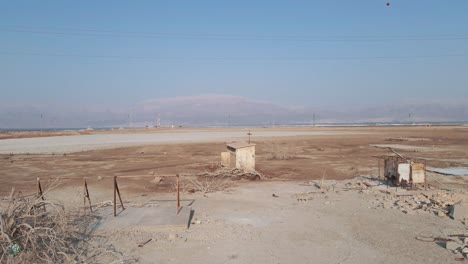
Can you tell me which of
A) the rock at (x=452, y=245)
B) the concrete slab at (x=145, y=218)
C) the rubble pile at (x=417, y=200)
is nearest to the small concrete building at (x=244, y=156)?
the rubble pile at (x=417, y=200)

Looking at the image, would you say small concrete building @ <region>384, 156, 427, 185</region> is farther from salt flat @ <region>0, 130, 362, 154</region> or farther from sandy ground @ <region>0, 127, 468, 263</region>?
salt flat @ <region>0, 130, 362, 154</region>

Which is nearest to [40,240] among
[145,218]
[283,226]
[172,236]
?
[172,236]

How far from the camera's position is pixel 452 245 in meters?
6.77

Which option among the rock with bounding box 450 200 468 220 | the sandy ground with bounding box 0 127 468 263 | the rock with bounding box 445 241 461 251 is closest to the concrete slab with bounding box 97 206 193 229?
the sandy ground with bounding box 0 127 468 263

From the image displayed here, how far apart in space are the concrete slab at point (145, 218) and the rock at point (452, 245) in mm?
5295

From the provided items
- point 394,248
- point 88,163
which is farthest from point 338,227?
point 88,163

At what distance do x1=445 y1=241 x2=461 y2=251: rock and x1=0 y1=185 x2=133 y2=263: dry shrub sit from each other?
615cm

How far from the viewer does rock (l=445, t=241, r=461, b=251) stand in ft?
21.9

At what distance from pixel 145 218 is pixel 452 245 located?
656 centimetres

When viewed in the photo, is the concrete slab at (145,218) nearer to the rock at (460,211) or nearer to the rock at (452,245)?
the rock at (452,245)

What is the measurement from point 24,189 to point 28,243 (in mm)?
9460

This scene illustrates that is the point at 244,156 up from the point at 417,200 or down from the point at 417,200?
up

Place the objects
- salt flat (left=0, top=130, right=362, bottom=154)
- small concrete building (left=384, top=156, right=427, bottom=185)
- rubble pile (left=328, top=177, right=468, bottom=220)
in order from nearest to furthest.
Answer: rubble pile (left=328, top=177, right=468, bottom=220), small concrete building (left=384, top=156, right=427, bottom=185), salt flat (left=0, top=130, right=362, bottom=154)

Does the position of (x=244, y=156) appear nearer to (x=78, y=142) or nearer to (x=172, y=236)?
(x=172, y=236)
